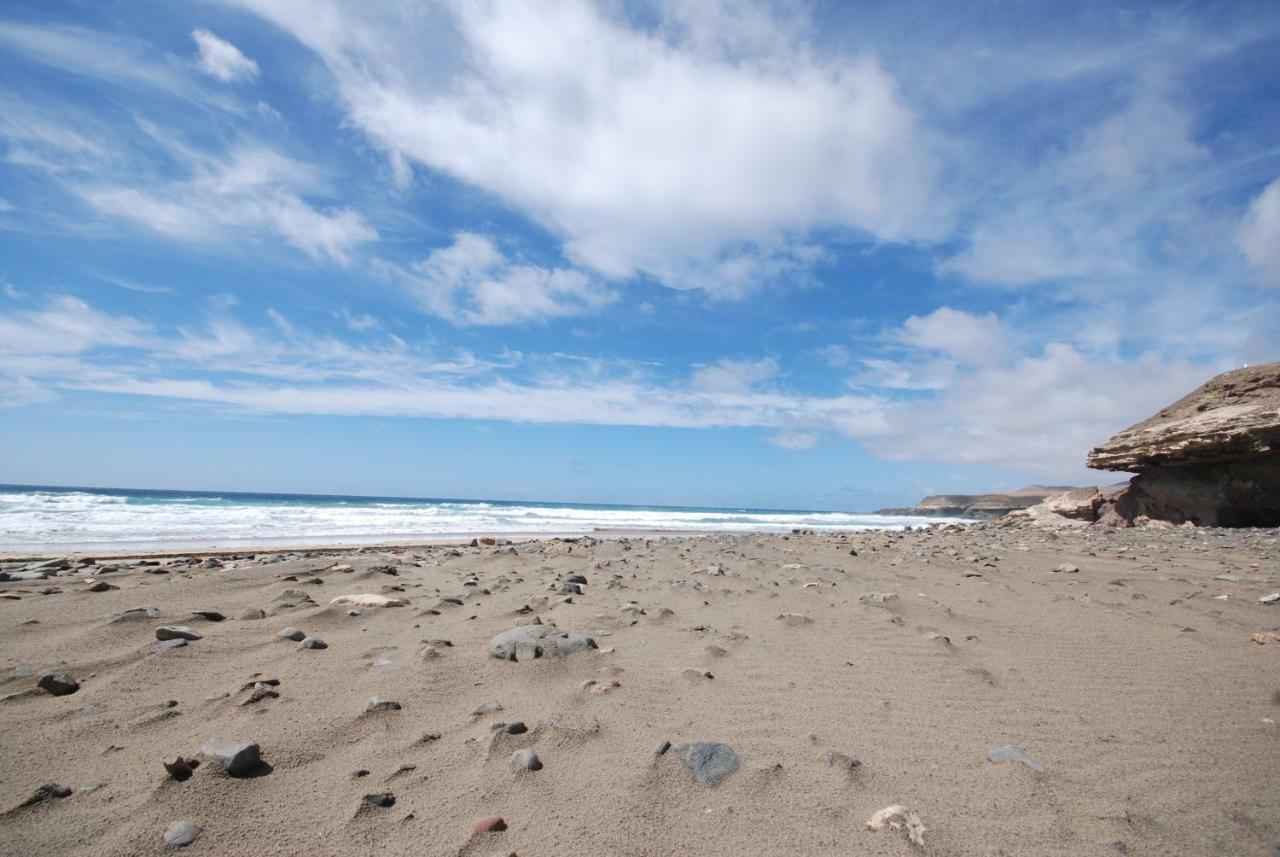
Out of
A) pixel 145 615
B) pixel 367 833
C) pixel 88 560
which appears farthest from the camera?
pixel 88 560

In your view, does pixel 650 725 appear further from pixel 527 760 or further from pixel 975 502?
pixel 975 502

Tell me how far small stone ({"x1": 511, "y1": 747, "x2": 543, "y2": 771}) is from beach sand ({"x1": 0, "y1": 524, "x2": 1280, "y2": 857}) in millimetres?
30

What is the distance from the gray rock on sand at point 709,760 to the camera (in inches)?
87.1

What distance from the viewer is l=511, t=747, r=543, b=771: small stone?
224cm

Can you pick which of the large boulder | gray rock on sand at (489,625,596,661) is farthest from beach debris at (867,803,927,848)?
the large boulder

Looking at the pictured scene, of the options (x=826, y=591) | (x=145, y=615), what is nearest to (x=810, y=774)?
(x=826, y=591)

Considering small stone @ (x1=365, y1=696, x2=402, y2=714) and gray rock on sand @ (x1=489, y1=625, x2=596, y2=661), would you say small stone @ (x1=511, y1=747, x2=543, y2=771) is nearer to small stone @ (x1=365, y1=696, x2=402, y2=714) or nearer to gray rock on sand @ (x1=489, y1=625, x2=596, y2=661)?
small stone @ (x1=365, y1=696, x2=402, y2=714)

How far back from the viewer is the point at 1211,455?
1427 centimetres

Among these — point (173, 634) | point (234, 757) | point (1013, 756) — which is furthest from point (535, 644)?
point (1013, 756)

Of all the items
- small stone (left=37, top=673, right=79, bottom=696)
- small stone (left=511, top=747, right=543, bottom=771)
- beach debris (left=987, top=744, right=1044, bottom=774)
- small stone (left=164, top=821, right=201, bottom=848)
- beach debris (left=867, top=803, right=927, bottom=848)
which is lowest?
small stone (left=164, top=821, right=201, bottom=848)

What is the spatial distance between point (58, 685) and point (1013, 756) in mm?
4323

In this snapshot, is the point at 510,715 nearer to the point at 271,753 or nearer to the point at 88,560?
the point at 271,753

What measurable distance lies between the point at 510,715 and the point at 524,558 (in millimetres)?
6121

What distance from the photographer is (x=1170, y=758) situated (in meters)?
2.43
